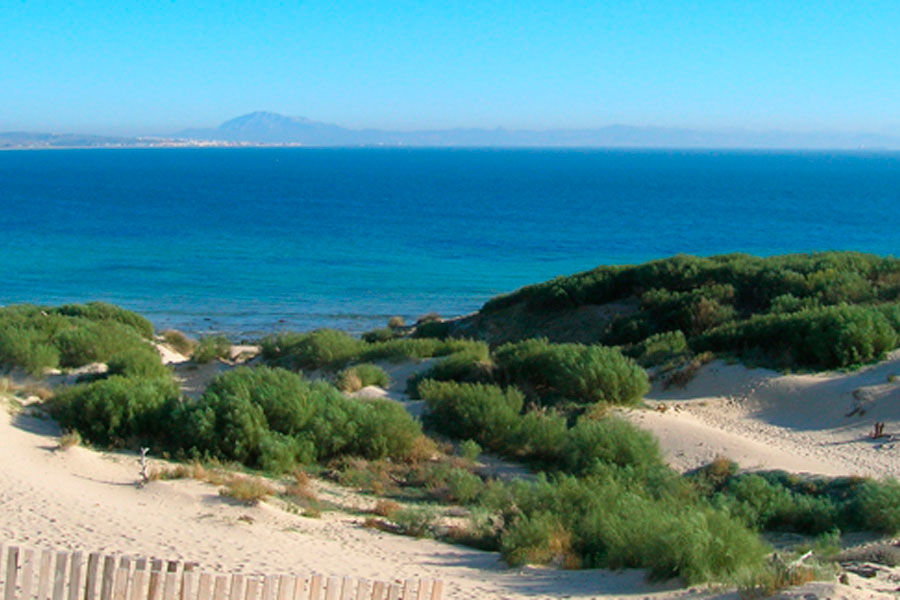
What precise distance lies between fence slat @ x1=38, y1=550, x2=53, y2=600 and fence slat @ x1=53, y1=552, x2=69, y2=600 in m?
0.04

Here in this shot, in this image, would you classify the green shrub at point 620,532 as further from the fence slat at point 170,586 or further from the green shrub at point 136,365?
the green shrub at point 136,365

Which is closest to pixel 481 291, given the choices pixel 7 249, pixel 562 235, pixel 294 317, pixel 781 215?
pixel 294 317

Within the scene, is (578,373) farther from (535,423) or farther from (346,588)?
(346,588)

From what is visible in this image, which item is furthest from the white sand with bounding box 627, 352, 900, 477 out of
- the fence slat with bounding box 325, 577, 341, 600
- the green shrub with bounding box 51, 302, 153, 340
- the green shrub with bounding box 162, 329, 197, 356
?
the green shrub with bounding box 51, 302, 153, 340

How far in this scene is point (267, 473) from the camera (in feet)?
37.3

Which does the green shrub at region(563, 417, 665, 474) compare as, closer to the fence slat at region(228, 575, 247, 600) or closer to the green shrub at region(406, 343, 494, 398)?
the green shrub at region(406, 343, 494, 398)

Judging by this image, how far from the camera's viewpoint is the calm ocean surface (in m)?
39.7

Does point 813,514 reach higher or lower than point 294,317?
higher

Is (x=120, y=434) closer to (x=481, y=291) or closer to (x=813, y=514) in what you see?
(x=813, y=514)

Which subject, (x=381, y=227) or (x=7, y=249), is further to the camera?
(x=381, y=227)

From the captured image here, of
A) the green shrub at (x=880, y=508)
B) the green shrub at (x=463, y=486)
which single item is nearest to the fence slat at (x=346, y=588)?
the green shrub at (x=463, y=486)

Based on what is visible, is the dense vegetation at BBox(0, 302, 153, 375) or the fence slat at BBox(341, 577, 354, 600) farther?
the dense vegetation at BBox(0, 302, 153, 375)

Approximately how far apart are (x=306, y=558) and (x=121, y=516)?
221 centimetres

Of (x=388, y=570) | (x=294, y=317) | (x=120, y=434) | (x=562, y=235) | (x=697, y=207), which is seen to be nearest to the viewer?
(x=388, y=570)
